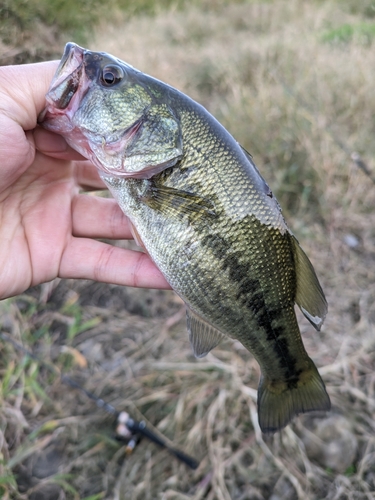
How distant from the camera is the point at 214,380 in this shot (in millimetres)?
2607

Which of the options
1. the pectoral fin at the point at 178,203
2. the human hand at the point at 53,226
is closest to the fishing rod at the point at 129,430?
the human hand at the point at 53,226

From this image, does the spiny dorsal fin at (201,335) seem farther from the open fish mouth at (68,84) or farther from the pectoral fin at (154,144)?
the open fish mouth at (68,84)

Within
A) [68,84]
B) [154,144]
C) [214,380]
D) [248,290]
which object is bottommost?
[214,380]

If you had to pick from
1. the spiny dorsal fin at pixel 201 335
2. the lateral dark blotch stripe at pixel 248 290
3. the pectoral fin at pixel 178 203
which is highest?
the pectoral fin at pixel 178 203

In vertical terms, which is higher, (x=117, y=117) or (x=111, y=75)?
(x=111, y=75)

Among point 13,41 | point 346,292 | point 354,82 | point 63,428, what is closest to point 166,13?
point 354,82

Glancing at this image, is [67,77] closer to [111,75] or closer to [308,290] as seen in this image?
[111,75]

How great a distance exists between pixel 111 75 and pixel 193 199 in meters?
0.63

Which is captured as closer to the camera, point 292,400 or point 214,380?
point 292,400

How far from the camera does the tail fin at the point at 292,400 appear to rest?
1726 millimetres

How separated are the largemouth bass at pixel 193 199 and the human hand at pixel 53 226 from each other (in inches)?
11.8

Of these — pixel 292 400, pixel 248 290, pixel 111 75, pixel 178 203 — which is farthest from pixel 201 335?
pixel 111 75

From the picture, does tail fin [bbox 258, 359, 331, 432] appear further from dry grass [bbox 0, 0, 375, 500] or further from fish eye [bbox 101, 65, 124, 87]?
fish eye [bbox 101, 65, 124, 87]

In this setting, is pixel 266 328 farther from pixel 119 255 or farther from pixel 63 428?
pixel 63 428
